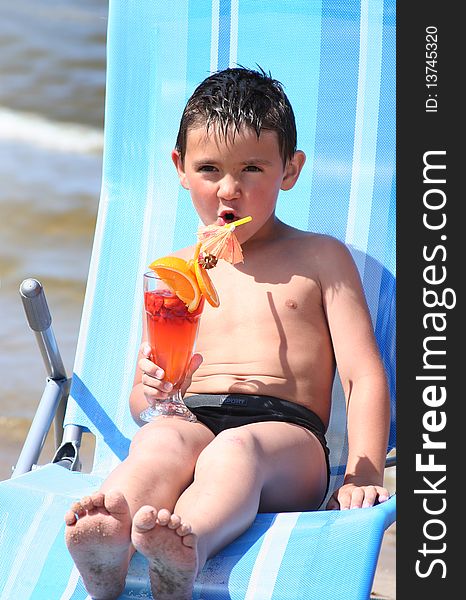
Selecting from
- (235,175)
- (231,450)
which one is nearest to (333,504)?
(231,450)

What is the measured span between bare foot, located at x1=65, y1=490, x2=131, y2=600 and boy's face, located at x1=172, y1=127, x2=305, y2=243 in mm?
748

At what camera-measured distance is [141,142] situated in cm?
274

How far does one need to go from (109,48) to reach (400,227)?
1.20 metres

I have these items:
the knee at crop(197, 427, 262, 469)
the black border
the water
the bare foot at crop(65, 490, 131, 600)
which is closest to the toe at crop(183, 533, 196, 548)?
the bare foot at crop(65, 490, 131, 600)

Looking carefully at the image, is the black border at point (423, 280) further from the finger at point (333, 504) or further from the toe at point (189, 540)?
the toe at point (189, 540)

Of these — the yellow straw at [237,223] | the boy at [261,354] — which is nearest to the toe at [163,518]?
the boy at [261,354]

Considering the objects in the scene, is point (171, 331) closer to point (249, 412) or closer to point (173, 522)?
point (249, 412)

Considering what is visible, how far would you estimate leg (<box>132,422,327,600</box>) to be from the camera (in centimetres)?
151

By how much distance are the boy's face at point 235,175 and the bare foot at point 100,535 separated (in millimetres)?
748

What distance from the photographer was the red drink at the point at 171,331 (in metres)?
1.88

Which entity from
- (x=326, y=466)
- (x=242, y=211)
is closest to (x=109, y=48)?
(x=242, y=211)

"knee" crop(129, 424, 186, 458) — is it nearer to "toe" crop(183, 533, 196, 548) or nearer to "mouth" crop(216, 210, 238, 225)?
"toe" crop(183, 533, 196, 548)

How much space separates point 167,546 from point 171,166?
139cm

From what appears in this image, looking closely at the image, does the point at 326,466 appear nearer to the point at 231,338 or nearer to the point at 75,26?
the point at 231,338
